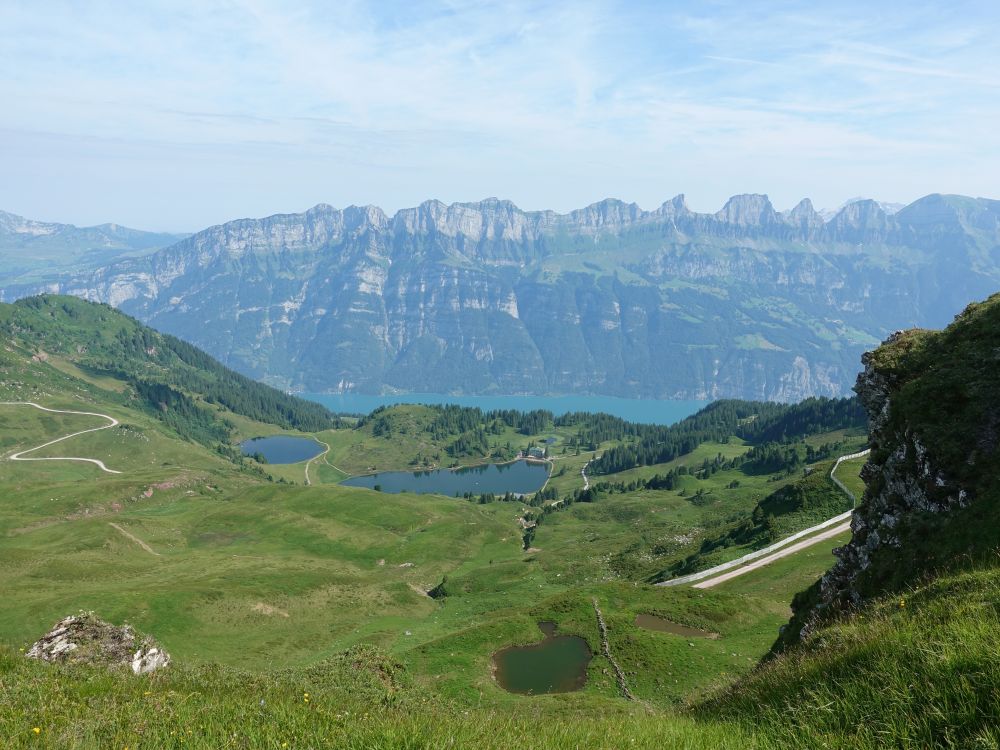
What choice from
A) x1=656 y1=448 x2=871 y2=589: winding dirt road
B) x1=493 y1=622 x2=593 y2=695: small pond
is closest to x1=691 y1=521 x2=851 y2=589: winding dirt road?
x1=656 y1=448 x2=871 y2=589: winding dirt road

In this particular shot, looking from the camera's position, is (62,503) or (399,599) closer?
(399,599)

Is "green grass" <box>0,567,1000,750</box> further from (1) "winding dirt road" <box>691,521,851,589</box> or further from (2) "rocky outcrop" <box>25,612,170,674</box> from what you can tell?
(1) "winding dirt road" <box>691,521,851,589</box>

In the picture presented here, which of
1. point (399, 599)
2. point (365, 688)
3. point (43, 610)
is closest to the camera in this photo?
point (365, 688)

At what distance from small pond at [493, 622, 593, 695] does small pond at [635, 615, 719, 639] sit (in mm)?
6964

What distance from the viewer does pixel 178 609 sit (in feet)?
220

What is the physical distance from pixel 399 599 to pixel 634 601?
124 feet

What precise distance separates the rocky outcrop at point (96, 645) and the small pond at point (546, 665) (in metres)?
24.9

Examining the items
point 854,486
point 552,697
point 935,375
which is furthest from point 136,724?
point 854,486

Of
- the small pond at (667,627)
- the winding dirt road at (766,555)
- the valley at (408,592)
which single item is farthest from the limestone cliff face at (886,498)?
the winding dirt road at (766,555)

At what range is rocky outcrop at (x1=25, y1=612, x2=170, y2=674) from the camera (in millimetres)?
23516

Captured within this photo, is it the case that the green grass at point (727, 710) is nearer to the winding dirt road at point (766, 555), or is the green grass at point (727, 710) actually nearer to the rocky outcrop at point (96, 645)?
the rocky outcrop at point (96, 645)

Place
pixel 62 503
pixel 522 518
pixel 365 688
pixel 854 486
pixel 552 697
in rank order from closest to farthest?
pixel 365 688, pixel 552 697, pixel 854 486, pixel 62 503, pixel 522 518

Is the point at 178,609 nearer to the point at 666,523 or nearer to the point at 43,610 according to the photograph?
the point at 43,610

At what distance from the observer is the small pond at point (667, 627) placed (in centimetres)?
5241
